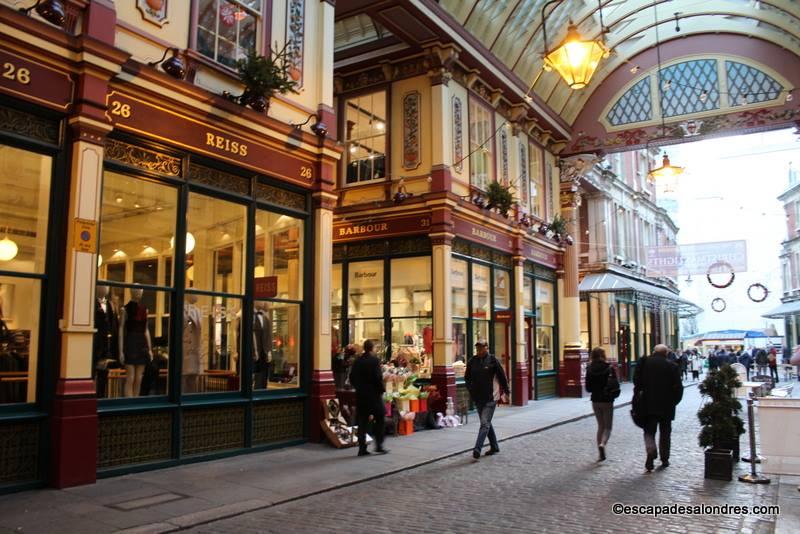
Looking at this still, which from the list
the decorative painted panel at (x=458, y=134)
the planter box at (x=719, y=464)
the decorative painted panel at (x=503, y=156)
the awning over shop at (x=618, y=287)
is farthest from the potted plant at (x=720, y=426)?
the awning over shop at (x=618, y=287)

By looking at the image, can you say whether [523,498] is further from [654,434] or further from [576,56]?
[576,56]

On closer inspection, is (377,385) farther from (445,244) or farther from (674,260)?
(674,260)

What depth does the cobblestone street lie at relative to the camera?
6500 millimetres

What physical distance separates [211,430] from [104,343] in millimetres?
2028

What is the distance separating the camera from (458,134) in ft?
54.0

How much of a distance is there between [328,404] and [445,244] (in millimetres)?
5330

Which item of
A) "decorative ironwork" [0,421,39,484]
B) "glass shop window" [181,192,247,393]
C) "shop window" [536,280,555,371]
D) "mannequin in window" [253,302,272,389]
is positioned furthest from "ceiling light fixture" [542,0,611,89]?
"shop window" [536,280,555,371]

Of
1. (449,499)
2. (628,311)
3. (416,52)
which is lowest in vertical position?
(449,499)

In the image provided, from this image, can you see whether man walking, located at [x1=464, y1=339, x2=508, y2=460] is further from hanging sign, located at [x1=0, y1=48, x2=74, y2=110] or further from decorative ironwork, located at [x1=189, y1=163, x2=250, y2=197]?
hanging sign, located at [x1=0, y1=48, x2=74, y2=110]

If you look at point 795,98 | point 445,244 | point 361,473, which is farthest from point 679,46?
point 361,473

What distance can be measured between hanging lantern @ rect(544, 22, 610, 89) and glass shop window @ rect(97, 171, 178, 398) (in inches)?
241

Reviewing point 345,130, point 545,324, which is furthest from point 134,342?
point 545,324

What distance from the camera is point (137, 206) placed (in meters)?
9.14

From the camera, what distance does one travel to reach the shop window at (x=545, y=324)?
20.9 m
